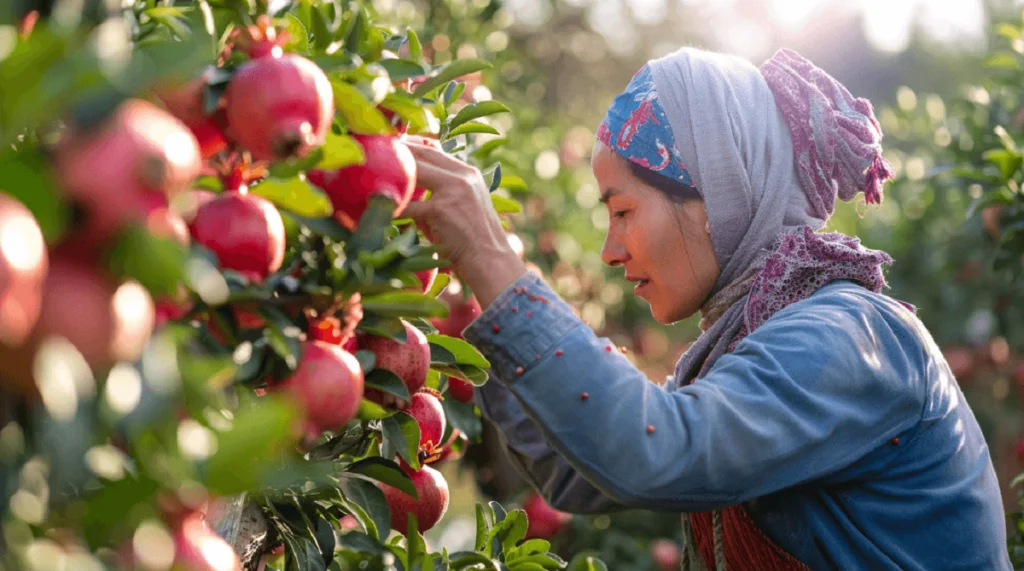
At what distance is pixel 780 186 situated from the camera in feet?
6.42

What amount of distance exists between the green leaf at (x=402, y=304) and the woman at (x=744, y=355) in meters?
0.21

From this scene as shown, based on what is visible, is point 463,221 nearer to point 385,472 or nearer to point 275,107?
point 385,472

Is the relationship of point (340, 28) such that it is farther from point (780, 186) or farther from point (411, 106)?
point (780, 186)

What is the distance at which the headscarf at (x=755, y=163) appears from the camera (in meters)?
1.85

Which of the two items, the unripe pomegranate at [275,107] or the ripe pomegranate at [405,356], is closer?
the unripe pomegranate at [275,107]

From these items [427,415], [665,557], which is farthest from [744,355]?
[665,557]

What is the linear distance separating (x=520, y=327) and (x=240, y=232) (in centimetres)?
57

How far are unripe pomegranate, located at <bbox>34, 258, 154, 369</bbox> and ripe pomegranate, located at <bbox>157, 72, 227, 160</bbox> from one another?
24 cm

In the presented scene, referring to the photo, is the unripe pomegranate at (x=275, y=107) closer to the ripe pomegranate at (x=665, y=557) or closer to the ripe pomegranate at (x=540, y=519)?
the ripe pomegranate at (x=540, y=519)

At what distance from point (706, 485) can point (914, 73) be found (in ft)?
78.2

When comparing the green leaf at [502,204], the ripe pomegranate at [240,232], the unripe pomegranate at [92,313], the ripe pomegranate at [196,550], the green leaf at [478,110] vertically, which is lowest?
the green leaf at [502,204]

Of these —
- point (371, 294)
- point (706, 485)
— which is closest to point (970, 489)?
point (706, 485)

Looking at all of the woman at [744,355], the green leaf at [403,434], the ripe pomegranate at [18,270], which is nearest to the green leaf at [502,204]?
the woman at [744,355]

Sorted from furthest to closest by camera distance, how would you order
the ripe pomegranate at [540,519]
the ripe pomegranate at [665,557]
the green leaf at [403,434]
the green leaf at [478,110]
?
1. the ripe pomegranate at [665,557]
2. the ripe pomegranate at [540,519]
3. the green leaf at [478,110]
4. the green leaf at [403,434]
